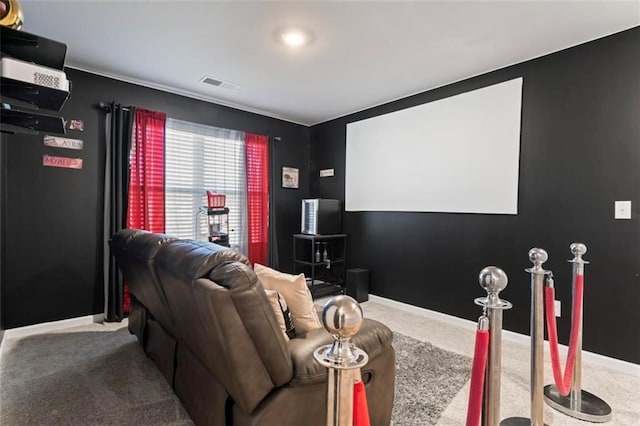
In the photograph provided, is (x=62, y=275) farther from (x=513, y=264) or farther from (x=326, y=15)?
(x=513, y=264)

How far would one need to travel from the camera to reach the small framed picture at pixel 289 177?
489 centimetres

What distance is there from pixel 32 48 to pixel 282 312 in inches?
66.9

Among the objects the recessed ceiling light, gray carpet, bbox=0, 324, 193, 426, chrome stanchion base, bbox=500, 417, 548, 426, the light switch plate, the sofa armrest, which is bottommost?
Result: gray carpet, bbox=0, 324, 193, 426

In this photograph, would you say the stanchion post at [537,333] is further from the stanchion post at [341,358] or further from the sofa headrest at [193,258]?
the sofa headrest at [193,258]

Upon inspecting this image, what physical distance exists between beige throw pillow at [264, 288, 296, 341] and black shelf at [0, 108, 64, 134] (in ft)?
4.89

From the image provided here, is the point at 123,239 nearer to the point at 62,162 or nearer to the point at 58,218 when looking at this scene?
the point at 58,218

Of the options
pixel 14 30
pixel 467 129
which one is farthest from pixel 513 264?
pixel 14 30

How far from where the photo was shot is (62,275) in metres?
3.15

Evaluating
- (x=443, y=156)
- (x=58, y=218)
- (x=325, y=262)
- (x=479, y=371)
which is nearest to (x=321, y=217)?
(x=325, y=262)

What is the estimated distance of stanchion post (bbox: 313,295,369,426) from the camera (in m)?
0.66

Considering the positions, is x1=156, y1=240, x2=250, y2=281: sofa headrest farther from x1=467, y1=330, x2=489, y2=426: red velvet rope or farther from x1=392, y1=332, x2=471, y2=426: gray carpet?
x1=392, y1=332, x2=471, y2=426: gray carpet

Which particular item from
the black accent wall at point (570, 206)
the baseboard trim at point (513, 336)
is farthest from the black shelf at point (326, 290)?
the black accent wall at point (570, 206)

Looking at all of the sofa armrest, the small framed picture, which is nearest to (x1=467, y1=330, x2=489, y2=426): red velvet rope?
the sofa armrest

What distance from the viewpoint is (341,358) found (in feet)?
2.17
